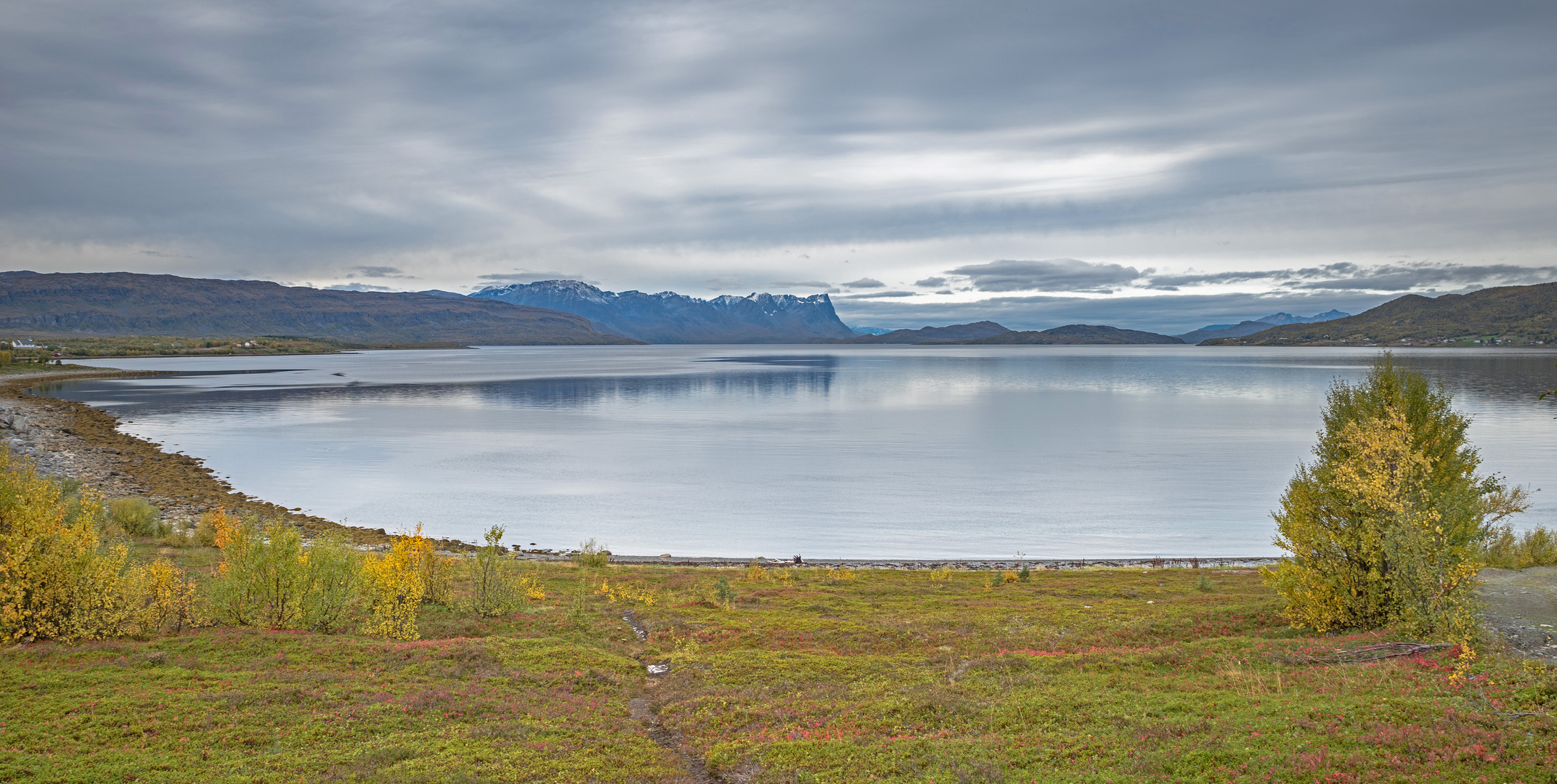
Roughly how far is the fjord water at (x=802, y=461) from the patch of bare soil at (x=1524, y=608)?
19.6 metres

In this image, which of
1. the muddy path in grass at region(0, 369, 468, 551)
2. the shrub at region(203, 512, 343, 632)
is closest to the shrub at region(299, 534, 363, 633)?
the shrub at region(203, 512, 343, 632)

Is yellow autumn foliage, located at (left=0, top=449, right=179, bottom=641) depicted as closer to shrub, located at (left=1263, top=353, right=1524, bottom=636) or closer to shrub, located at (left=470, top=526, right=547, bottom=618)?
shrub, located at (left=470, top=526, right=547, bottom=618)

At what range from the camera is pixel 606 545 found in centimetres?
4206

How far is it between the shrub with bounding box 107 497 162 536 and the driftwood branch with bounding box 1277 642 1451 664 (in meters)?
42.5

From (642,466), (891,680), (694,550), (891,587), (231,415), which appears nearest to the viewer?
(891,680)

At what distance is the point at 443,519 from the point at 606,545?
1196cm

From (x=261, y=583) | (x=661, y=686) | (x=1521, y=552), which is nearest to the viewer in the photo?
(x=661, y=686)

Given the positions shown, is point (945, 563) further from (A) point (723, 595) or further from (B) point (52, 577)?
(B) point (52, 577)

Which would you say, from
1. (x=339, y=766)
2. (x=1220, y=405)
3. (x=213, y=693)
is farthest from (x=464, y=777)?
(x=1220, y=405)

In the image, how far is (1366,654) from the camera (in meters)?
15.9

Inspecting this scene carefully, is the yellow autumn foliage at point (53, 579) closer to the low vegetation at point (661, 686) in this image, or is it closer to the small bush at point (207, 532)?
the low vegetation at point (661, 686)

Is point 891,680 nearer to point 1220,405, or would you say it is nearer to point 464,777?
point 464,777

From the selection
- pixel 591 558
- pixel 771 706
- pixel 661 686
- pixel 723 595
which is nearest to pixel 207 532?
pixel 591 558

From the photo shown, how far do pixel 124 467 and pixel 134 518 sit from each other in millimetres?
28355
